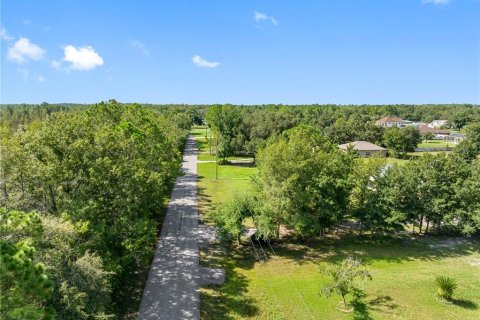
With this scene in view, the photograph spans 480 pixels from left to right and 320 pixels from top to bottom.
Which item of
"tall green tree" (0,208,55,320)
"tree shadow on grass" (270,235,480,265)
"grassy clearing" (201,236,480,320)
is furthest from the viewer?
"tree shadow on grass" (270,235,480,265)

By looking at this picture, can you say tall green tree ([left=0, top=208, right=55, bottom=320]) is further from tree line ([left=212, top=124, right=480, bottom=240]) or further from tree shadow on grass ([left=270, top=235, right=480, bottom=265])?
tree shadow on grass ([left=270, top=235, right=480, bottom=265])

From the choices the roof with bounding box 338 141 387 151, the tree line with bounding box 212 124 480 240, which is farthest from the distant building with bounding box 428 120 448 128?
the tree line with bounding box 212 124 480 240

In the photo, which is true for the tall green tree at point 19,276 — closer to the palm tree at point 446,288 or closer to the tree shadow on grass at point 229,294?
the tree shadow on grass at point 229,294

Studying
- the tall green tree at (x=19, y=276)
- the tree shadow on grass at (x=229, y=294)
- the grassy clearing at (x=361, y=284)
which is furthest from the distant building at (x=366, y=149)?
the tall green tree at (x=19, y=276)

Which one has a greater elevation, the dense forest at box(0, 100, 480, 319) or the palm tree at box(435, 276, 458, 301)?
the dense forest at box(0, 100, 480, 319)

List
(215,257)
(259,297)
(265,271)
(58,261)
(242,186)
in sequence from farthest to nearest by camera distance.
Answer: (242,186), (215,257), (265,271), (259,297), (58,261)

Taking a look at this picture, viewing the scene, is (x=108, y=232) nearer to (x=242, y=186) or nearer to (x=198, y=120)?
(x=242, y=186)

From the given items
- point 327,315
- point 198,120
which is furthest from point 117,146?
point 198,120
